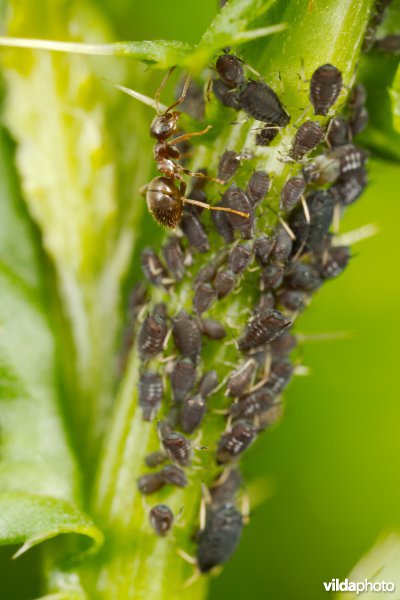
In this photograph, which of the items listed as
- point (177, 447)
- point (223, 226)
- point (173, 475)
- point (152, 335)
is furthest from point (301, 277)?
point (173, 475)

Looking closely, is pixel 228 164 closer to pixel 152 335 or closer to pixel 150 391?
pixel 152 335

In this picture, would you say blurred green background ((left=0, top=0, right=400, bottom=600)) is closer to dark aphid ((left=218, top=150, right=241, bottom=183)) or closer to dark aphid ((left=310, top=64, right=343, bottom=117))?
dark aphid ((left=218, top=150, right=241, bottom=183))

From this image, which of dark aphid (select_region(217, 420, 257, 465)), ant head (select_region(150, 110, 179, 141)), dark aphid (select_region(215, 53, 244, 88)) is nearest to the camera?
dark aphid (select_region(215, 53, 244, 88))

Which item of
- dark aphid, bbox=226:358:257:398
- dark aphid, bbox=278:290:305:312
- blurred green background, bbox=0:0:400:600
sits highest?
dark aphid, bbox=278:290:305:312

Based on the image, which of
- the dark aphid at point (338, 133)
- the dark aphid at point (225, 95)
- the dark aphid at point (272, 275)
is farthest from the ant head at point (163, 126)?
the dark aphid at point (272, 275)

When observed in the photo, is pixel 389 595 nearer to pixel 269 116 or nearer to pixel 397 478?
pixel 397 478

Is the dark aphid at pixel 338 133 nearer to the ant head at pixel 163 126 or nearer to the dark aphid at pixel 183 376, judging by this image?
the ant head at pixel 163 126

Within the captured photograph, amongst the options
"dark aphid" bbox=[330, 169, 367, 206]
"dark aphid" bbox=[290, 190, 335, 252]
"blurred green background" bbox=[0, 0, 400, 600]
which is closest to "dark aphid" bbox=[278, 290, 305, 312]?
"dark aphid" bbox=[290, 190, 335, 252]
